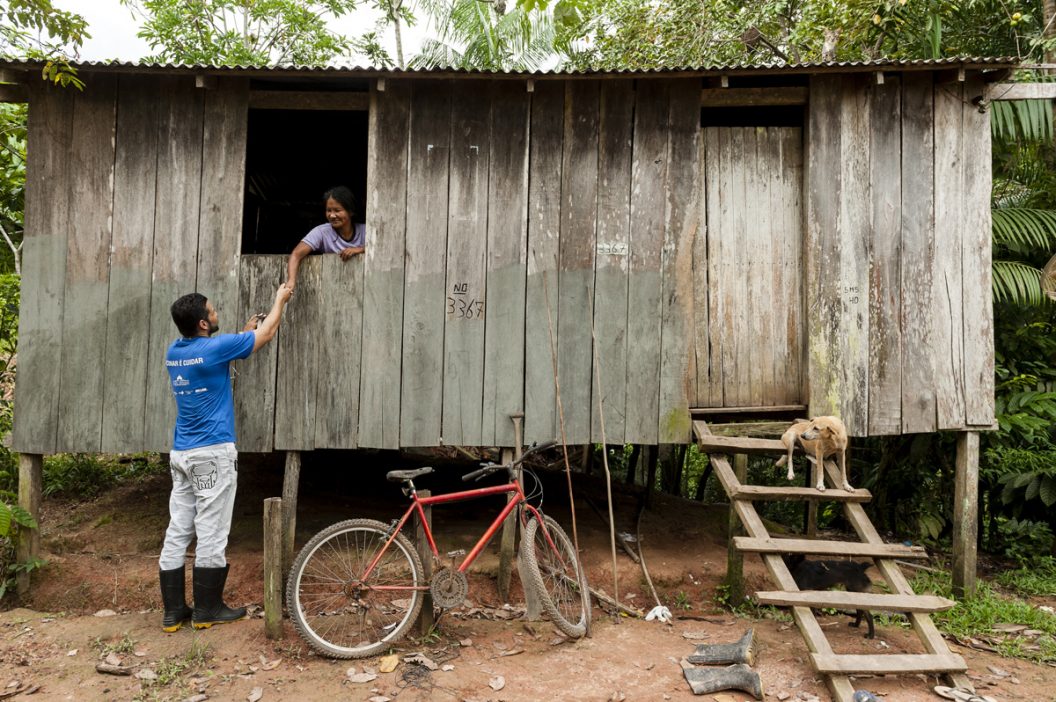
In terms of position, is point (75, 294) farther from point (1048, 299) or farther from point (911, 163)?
point (1048, 299)

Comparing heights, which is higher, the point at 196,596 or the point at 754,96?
the point at 754,96

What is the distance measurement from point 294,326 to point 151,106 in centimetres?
194

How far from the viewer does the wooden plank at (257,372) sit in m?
5.32

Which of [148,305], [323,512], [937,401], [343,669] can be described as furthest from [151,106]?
[937,401]

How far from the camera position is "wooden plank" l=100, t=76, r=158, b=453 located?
17.2 feet

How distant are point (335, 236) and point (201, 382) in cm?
153

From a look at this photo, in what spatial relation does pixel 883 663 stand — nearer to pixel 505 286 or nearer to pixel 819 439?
pixel 819 439

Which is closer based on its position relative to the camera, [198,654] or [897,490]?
[198,654]

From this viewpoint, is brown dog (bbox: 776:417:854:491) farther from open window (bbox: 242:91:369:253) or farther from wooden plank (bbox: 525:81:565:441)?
open window (bbox: 242:91:369:253)

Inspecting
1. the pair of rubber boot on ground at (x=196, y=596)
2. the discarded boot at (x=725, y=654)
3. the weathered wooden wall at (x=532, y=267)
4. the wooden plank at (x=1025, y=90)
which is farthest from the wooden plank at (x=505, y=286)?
the wooden plank at (x=1025, y=90)

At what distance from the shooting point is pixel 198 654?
4.38 m

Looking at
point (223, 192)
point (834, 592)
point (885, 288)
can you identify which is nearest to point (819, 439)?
point (834, 592)

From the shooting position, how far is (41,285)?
5.20m

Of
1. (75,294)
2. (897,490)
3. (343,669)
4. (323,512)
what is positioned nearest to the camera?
(343,669)
